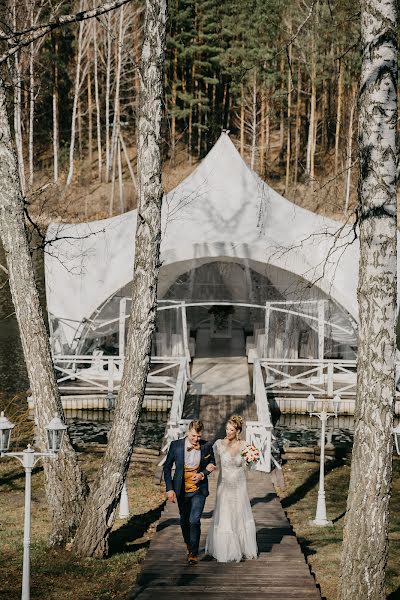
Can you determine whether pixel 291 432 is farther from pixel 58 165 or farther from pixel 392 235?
pixel 58 165

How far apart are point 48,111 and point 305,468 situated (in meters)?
38.2

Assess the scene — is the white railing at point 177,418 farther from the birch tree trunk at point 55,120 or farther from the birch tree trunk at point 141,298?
the birch tree trunk at point 55,120

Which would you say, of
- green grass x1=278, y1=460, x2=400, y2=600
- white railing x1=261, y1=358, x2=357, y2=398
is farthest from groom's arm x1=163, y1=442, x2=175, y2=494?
white railing x1=261, y1=358, x2=357, y2=398

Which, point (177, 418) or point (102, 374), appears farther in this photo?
point (102, 374)

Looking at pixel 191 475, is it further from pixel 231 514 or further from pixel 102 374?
pixel 102 374

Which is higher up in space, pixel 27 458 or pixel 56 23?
pixel 56 23

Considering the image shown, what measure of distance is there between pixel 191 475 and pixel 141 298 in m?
1.64

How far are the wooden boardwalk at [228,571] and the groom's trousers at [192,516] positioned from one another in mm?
184

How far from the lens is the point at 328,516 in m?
10.9

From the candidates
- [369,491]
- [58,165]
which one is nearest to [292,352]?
[369,491]

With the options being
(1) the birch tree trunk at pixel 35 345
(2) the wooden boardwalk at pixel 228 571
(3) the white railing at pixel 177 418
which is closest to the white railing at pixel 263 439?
(3) the white railing at pixel 177 418

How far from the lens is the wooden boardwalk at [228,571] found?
714 cm

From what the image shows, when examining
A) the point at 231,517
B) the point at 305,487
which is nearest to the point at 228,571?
the point at 231,517

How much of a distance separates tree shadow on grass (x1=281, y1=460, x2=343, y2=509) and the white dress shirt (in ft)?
12.7
